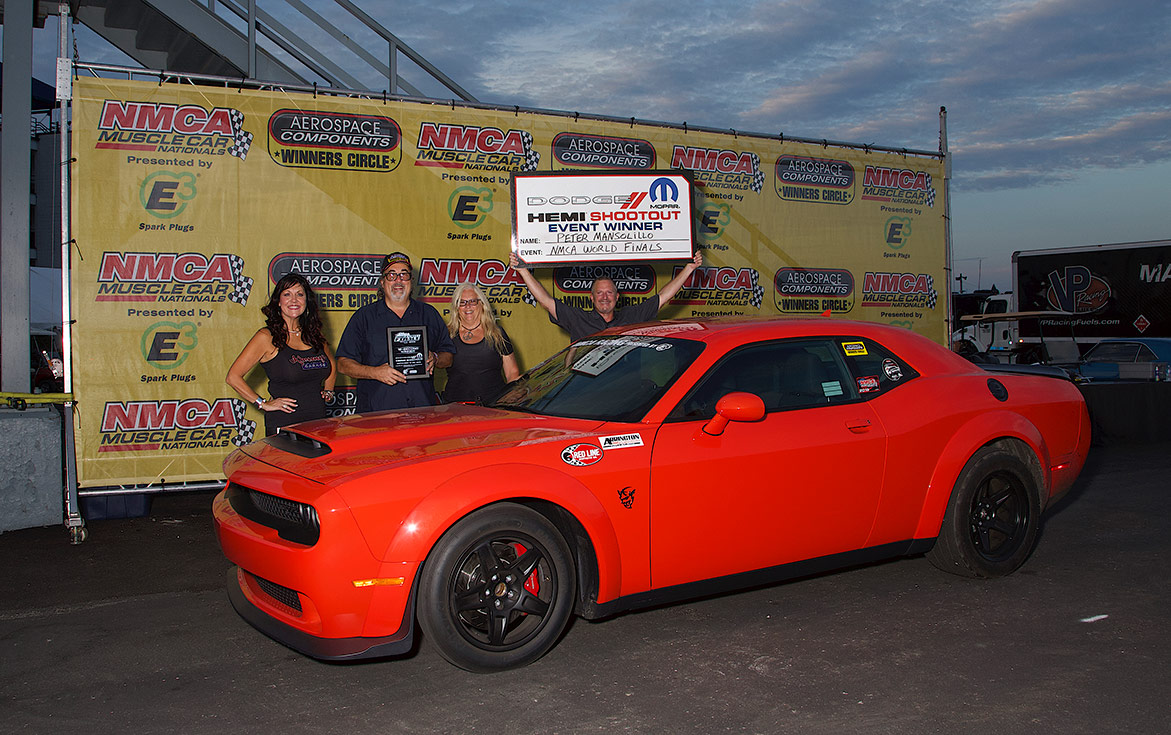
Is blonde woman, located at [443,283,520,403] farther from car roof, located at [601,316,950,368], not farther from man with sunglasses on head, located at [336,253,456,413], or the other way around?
car roof, located at [601,316,950,368]

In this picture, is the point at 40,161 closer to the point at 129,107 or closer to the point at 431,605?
the point at 129,107

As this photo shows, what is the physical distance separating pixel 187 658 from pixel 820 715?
2669 mm

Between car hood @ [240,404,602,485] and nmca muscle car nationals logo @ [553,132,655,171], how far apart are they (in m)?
4.11

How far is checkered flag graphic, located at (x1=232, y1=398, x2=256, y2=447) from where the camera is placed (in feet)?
22.8

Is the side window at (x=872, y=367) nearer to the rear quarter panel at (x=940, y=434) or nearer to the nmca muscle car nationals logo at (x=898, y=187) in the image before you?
the rear quarter panel at (x=940, y=434)

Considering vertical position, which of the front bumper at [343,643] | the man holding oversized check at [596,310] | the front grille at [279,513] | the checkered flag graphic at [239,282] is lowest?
the front bumper at [343,643]

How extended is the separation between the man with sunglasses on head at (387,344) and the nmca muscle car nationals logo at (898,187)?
18.7 feet

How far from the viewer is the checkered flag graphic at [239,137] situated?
6.90 metres

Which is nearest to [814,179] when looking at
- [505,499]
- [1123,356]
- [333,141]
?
[333,141]

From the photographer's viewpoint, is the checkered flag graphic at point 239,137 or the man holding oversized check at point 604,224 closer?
the checkered flag graphic at point 239,137

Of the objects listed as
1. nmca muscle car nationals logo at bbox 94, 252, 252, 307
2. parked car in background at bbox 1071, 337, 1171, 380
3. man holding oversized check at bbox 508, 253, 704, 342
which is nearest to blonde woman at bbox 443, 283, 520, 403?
man holding oversized check at bbox 508, 253, 704, 342

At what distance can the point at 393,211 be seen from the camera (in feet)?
24.2

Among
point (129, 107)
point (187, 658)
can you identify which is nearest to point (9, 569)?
point (187, 658)

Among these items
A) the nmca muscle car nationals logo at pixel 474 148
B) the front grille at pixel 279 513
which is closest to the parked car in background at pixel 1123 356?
the nmca muscle car nationals logo at pixel 474 148
